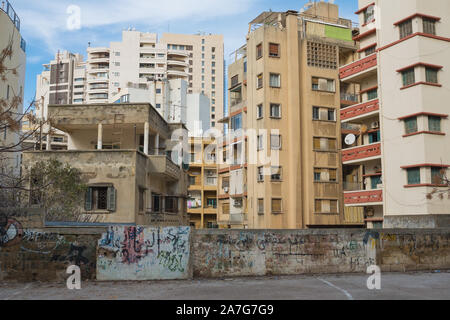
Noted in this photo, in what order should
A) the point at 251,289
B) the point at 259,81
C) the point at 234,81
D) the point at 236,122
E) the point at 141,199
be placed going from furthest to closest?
the point at 234,81 → the point at 236,122 → the point at 259,81 → the point at 141,199 → the point at 251,289

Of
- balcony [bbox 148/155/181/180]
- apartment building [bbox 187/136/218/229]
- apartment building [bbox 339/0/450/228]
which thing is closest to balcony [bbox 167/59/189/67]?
apartment building [bbox 187/136/218/229]

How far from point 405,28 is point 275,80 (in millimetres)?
12066


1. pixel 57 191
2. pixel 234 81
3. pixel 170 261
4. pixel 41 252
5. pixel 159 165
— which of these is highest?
pixel 234 81

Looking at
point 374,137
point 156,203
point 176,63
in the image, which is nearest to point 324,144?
point 374,137

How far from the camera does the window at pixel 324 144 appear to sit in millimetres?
39500

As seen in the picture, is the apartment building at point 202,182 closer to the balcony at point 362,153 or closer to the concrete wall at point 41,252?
the balcony at point 362,153

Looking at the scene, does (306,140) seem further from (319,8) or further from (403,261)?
(403,261)

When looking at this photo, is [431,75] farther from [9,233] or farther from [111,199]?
[9,233]

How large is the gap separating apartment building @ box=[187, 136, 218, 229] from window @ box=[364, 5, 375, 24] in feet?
118

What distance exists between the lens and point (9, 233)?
15930 millimetres

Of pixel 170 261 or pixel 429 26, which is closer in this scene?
pixel 170 261

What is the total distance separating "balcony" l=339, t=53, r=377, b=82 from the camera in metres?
33.7
